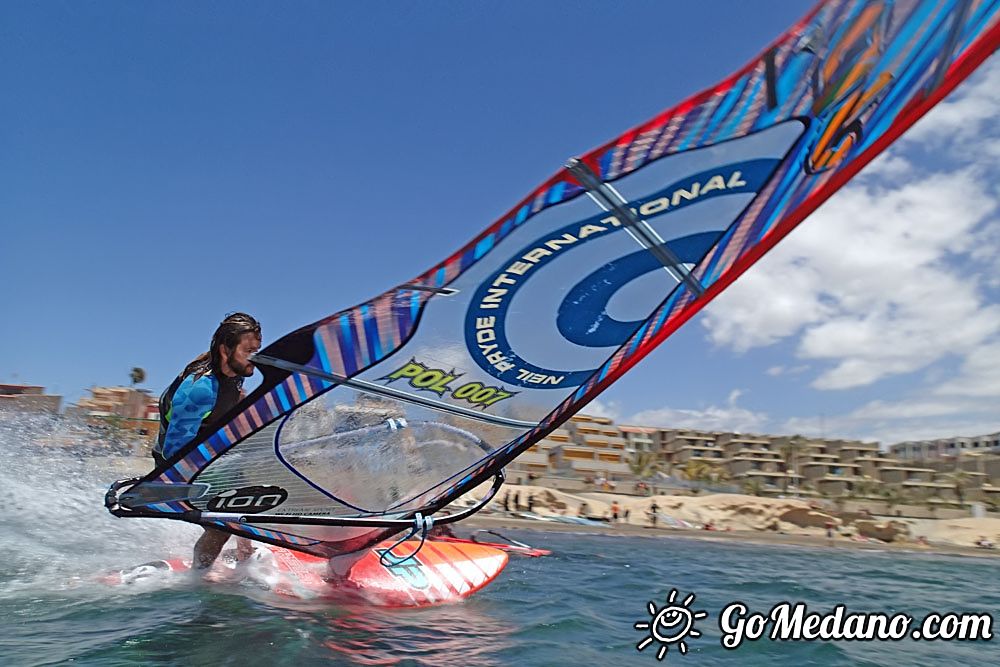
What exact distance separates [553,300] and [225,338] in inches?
106

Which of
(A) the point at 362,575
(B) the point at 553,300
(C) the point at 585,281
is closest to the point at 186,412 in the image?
(A) the point at 362,575

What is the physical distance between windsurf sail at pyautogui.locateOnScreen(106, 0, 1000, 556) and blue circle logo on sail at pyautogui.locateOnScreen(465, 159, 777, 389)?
0.01 metres

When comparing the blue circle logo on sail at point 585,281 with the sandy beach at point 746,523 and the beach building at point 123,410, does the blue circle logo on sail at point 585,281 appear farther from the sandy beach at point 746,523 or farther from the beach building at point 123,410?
the sandy beach at point 746,523

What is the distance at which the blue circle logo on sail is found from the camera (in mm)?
3756

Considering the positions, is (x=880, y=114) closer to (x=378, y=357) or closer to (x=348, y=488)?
(x=378, y=357)

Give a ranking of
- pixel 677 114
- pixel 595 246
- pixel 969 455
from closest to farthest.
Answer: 1. pixel 677 114
2. pixel 595 246
3. pixel 969 455

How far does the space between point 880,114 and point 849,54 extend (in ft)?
1.03

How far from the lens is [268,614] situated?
534 centimetres

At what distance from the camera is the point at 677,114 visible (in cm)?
326

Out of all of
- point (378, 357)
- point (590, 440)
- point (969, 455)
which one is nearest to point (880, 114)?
point (378, 357)

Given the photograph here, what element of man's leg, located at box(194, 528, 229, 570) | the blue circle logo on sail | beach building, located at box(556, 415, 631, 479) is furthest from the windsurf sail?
beach building, located at box(556, 415, 631, 479)

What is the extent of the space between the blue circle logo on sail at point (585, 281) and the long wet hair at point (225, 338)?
1.98 meters

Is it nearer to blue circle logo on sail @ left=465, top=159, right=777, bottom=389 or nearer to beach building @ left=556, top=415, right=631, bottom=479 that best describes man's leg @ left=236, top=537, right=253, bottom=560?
blue circle logo on sail @ left=465, top=159, right=777, bottom=389

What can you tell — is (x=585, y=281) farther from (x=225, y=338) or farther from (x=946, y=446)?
(x=946, y=446)
